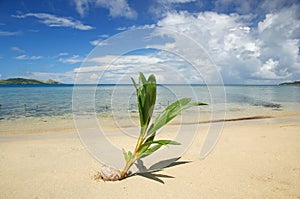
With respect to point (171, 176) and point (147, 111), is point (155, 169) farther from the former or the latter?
point (147, 111)

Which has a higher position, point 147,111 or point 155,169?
point 147,111

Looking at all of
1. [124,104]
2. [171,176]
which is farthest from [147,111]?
[124,104]

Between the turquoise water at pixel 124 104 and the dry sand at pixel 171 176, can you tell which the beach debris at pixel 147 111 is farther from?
the turquoise water at pixel 124 104

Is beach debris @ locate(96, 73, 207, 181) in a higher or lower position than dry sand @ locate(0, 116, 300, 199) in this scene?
higher

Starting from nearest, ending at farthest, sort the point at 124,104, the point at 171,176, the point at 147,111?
the point at 147,111
the point at 171,176
the point at 124,104

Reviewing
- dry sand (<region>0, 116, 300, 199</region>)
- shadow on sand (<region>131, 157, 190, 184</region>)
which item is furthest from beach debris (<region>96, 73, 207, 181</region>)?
shadow on sand (<region>131, 157, 190, 184</region>)

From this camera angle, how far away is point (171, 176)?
3.46 m

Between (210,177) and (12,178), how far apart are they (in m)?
2.95

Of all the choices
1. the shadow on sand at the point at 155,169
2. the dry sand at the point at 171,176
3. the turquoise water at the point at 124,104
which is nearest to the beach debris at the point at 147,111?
the dry sand at the point at 171,176

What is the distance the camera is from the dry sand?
2.93m

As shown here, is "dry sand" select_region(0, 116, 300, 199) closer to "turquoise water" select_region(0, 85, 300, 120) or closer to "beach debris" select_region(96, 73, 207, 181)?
→ "beach debris" select_region(96, 73, 207, 181)

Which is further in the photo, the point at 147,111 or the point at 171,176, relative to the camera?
the point at 171,176

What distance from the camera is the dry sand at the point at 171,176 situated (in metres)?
2.93

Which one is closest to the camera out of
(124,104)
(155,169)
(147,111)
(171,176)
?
(147,111)
